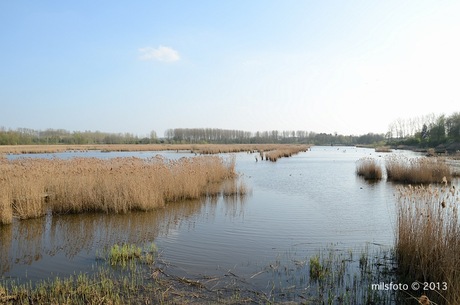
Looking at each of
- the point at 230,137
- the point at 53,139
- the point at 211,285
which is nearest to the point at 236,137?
the point at 230,137

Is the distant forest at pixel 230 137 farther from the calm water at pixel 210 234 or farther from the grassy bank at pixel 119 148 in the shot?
the calm water at pixel 210 234

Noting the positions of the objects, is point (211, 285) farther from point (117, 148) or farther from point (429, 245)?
point (117, 148)

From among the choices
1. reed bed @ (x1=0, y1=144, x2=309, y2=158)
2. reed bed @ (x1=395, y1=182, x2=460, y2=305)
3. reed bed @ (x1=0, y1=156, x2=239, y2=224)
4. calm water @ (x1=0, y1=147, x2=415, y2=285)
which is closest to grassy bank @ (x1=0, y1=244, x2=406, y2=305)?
calm water @ (x1=0, y1=147, x2=415, y2=285)

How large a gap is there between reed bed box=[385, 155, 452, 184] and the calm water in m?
5.91

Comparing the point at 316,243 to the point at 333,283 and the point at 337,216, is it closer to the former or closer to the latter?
the point at 333,283

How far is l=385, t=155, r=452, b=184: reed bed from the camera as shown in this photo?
17594mm

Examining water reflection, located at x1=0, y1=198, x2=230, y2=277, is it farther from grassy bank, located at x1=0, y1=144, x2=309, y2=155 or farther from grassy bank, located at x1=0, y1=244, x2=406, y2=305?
grassy bank, located at x1=0, y1=144, x2=309, y2=155

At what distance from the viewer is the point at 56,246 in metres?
7.39

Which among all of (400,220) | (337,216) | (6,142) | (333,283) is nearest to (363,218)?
(337,216)

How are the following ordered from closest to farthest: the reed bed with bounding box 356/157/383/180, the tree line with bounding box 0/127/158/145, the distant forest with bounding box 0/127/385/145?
the reed bed with bounding box 356/157/383/180 → the tree line with bounding box 0/127/158/145 → the distant forest with bounding box 0/127/385/145

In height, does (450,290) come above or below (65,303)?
above

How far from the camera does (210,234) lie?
8.43 meters

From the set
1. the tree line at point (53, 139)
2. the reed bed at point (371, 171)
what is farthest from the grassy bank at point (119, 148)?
the reed bed at point (371, 171)

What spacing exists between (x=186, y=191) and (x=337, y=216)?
6.02 metres
